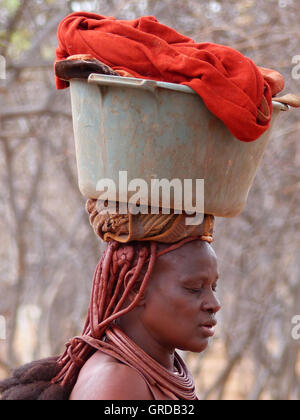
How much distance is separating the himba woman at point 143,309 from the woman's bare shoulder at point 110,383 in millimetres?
24

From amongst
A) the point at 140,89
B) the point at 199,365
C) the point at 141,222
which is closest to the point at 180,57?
the point at 140,89

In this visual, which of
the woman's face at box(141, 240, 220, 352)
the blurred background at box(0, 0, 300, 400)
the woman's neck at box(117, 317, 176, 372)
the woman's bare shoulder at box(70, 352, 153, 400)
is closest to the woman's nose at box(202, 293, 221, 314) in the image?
the woman's face at box(141, 240, 220, 352)

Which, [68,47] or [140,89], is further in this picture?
[68,47]

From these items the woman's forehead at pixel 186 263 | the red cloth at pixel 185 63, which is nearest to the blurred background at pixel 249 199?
the red cloth at pixel 185 63

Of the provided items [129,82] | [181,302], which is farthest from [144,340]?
[129,82]

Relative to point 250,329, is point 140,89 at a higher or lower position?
higher

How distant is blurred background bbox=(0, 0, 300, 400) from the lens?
594 cm

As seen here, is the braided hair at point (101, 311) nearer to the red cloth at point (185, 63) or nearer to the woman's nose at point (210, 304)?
the woman's nose at point (210, 304)

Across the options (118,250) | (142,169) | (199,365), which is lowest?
(199,365)

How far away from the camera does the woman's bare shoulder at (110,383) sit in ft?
7.94

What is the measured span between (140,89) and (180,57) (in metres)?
0.20

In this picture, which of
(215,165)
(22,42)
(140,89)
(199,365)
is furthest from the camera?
(199,365)
